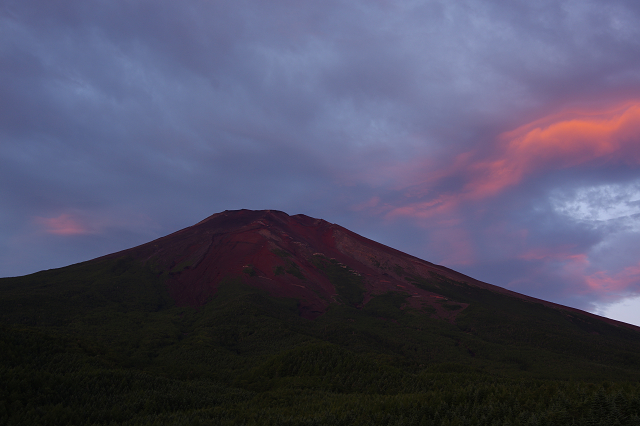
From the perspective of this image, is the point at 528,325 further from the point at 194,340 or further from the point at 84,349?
the point at 84,349

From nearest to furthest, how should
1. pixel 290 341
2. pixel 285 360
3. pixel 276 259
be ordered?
1. pixel 285 360
2. pixel 290 341
3. pixel 276 259

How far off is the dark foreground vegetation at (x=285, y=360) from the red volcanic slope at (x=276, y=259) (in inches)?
190

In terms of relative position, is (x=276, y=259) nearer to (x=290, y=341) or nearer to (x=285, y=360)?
(x=290, y=341)

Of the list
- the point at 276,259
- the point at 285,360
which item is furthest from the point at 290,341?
the point at 276,259

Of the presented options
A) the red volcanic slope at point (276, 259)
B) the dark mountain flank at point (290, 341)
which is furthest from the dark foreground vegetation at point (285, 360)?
the red volcanic slope at point (276, 259)

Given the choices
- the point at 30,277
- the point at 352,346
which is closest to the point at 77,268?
the point at 30,277

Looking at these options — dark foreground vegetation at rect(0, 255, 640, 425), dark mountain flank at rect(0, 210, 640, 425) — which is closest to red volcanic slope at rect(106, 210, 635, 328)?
dark mountain flank at rect(0, 210, 640, 425)

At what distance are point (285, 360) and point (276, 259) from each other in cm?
5802

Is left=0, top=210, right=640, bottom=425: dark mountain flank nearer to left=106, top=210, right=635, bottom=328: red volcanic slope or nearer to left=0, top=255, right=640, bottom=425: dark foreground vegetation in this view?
left=0, top=255, right=640, bottom=425: dark foreground vegetation

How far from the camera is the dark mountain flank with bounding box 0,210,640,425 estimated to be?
20.2 metres

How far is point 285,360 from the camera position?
39875mm

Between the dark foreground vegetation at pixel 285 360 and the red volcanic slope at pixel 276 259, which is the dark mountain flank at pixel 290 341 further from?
the red volcanic slope at pixel 276 259

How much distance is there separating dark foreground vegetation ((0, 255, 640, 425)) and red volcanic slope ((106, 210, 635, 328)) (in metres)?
4.83

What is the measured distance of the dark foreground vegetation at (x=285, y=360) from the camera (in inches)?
739
